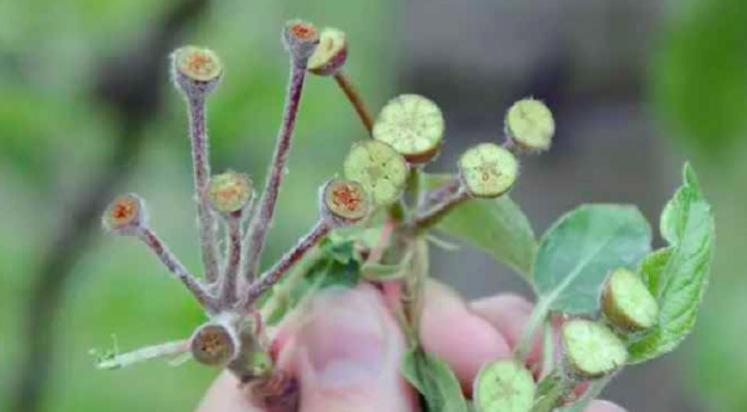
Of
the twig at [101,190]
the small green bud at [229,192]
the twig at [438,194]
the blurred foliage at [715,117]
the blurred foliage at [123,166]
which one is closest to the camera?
the small green bud at [229,192]

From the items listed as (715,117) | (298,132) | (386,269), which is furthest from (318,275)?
(715,117)

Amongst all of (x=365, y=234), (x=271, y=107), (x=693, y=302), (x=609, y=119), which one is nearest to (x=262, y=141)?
(x=271, y=107)

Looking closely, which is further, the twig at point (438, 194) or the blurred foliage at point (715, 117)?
the blurred foliage at point (715, 117)

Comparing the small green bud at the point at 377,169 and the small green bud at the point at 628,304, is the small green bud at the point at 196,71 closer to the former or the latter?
the small green bud at the point at 377,169

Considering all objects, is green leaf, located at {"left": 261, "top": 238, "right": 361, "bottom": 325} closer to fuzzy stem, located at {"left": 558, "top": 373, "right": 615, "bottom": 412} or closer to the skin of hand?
the skin of hand

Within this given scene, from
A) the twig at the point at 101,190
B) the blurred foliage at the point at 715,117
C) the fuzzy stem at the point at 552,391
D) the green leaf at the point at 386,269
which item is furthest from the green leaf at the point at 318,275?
A: the blurred foliage at the point at 715,117

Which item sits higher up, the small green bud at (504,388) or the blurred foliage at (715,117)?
the small green bud at (504,388)

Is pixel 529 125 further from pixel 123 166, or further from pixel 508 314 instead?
pixel 123 166
